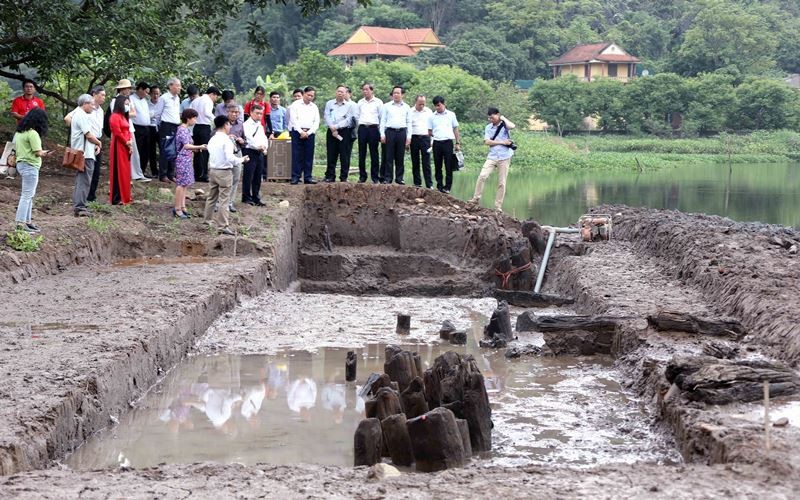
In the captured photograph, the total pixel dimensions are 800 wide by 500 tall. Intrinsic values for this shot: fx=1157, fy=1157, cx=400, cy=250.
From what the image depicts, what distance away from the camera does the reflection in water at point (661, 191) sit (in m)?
31.6

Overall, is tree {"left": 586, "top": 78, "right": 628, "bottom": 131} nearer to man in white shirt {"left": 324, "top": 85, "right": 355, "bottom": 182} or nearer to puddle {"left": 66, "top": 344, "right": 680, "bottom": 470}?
man in white shirt {"left": 324, "top": 85, "right": 355, "bottom": 182}

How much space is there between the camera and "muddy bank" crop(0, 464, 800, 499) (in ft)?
20.6

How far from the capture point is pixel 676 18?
2992 inches

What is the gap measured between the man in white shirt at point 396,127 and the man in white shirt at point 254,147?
2.61 meters

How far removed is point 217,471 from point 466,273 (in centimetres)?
1247

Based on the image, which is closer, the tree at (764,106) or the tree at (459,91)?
the tree at (459,91)

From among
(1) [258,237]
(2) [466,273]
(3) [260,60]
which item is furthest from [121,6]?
(3) [260,60]

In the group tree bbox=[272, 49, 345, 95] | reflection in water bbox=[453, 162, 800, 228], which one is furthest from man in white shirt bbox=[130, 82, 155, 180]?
tree bbox=[272, 49, 345, 95]

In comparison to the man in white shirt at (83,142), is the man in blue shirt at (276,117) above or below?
above

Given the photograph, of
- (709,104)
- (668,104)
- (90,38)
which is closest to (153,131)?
(90,38)

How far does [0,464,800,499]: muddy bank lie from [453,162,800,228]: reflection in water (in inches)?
816

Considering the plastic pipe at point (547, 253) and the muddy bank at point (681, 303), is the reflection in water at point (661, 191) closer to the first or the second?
the plastic pipe at point (547, 253)

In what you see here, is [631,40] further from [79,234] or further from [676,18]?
[79,234]

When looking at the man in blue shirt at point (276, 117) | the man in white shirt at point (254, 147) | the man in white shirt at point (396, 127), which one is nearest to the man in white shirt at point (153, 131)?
the man in white shirt at point (254, 147)
